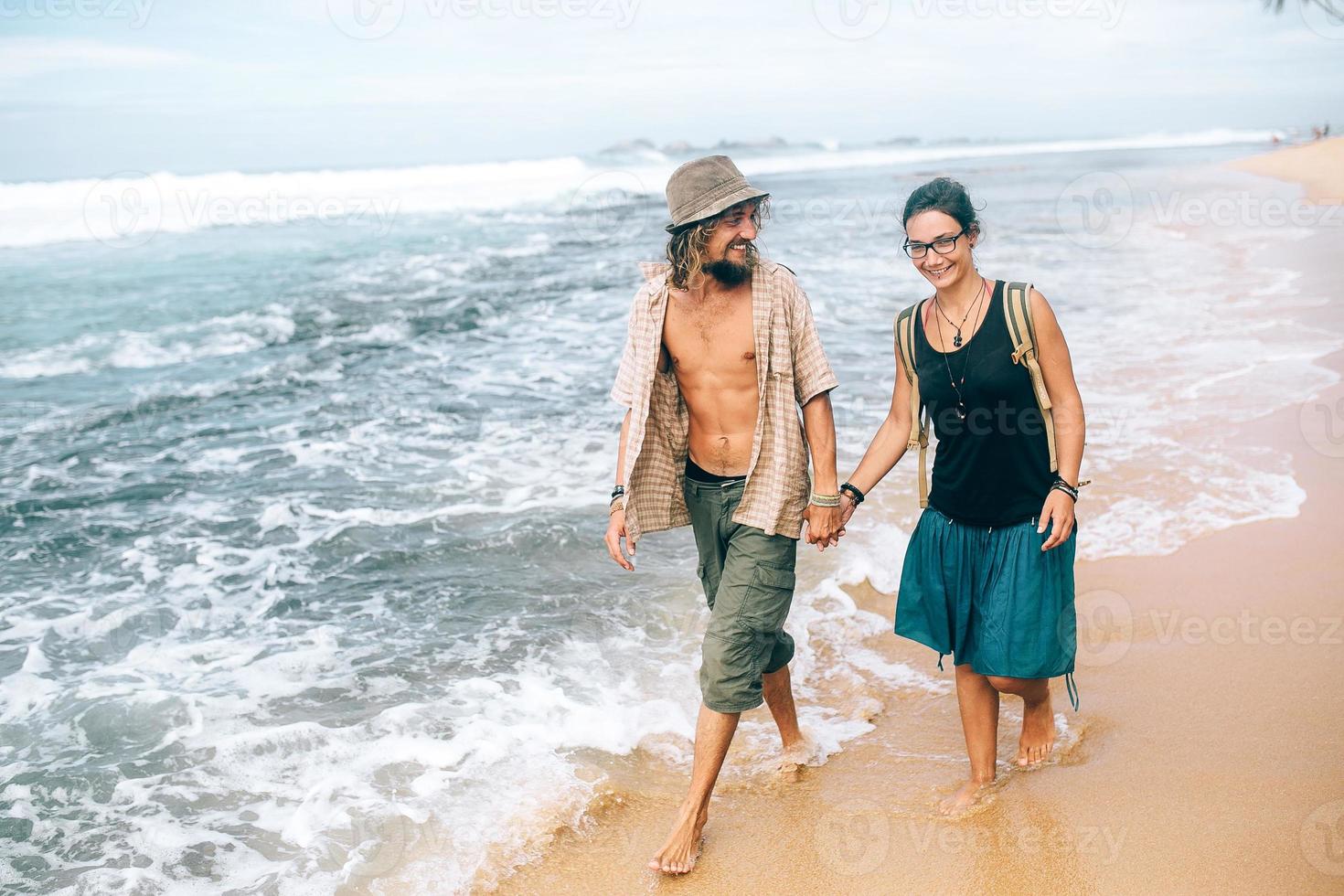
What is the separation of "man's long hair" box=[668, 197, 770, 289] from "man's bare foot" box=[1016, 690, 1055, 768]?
72.0 inches

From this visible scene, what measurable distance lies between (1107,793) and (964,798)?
0.47 meters

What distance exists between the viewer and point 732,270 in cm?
327

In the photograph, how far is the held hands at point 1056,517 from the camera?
306 cm

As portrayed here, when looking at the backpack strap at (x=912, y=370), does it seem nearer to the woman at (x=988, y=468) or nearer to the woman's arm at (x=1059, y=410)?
the woman at (x=988, y=468)

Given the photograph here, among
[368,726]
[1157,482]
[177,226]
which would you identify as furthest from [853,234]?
[177,226]

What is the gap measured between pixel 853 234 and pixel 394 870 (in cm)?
1921

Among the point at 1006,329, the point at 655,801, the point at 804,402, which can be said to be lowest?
the point at 655,801

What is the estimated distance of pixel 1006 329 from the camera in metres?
3.05

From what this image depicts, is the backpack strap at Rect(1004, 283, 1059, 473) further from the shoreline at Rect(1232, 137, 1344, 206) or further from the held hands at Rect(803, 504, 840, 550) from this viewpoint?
the shoreline at Rect(1232, 137, 1344, 206)

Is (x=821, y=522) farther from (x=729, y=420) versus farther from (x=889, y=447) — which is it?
(x=729, y=420)

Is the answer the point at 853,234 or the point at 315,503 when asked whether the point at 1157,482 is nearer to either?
the point at 315,503

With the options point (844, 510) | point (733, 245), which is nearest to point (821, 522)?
point (844, 510)

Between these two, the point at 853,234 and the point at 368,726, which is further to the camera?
the point at 853,234

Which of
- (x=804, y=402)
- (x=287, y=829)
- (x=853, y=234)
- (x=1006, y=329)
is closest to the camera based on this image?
(x=1006, y=329)
